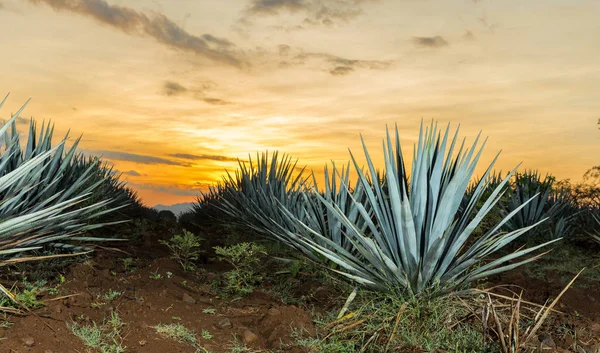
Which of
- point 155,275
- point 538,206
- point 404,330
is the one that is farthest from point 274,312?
point 538,206

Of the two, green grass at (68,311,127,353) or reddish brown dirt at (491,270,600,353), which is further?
reddish brown dirt at (491,270,600,353)

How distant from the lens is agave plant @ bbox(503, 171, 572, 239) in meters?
12.2

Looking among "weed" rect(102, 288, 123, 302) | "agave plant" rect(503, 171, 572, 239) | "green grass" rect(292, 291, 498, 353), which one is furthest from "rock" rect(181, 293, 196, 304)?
"agave plant" rect(503, 171, 572, 239)

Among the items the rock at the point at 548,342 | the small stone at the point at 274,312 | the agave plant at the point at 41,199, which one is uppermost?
the agave plant at the point at 41,199

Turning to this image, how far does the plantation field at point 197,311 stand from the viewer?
3.99 metres

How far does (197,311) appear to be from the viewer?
4.91m

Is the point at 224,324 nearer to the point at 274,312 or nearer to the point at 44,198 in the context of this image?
the point at 274,312

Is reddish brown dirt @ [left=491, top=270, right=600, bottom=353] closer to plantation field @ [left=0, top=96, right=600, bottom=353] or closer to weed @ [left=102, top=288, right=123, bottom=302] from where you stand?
plantation field @ [left=0, top=96, right=600, bottom=353]

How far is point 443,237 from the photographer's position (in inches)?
159

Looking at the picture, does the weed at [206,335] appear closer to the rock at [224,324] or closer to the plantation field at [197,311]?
the plantation field at [197,311]

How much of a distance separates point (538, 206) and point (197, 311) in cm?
985

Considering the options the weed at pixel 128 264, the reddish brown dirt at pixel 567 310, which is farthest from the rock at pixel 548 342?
the weed at pixel 128 264

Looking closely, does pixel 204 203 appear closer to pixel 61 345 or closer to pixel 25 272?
pixel 25 272

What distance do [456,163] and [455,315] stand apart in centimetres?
118
